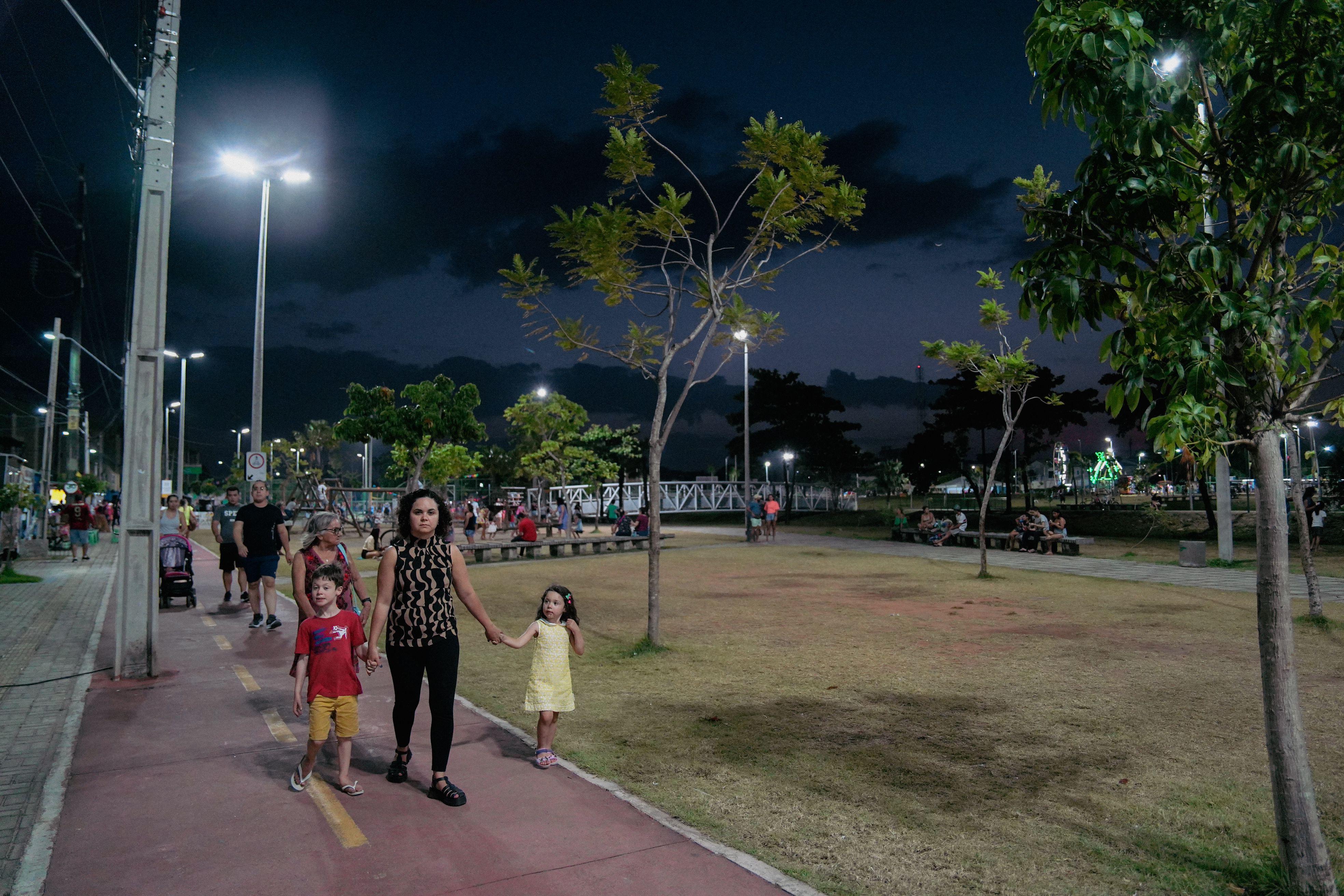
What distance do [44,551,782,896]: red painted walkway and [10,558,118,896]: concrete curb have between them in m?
0.05

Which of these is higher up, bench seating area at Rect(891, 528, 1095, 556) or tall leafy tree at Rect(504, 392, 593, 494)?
tall leafy tree at Rect(504, 392, 593, 494)

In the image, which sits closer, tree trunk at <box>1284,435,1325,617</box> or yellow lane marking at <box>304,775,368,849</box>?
yellow lane marking at <box>304,775,368,849</box>

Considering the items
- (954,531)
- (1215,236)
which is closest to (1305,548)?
(1215,236)

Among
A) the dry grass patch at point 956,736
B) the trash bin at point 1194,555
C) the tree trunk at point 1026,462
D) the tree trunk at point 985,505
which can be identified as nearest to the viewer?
the dry grass patch at point 956,736

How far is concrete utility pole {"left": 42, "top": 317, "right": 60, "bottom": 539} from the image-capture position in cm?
2461

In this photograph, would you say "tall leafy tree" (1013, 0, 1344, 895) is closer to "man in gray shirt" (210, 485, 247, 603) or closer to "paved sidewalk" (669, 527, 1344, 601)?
"paved sidewalk" (669, 527, 1344, 601)

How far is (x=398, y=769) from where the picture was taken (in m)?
4.84

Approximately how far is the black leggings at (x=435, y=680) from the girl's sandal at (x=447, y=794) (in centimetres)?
8

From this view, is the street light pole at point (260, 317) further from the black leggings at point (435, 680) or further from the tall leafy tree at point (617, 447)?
the tall leafy tree at point (617, 447)

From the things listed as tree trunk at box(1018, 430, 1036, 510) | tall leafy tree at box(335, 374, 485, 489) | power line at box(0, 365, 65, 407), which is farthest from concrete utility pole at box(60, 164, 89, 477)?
tree trunk at box(1018, 430, 1036, 510)

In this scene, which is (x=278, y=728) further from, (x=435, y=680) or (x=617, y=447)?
(x=617, y=447)

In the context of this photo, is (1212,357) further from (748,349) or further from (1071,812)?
(748,349)

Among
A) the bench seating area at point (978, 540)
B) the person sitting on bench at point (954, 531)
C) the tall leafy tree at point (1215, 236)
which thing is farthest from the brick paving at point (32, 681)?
the person sitting on bench at point (954, 531)

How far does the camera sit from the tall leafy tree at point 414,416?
105 ft
